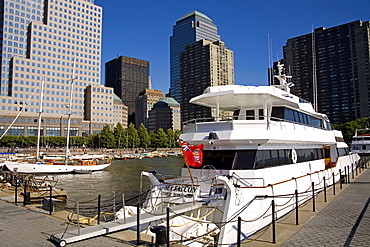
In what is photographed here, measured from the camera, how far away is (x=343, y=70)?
374ft

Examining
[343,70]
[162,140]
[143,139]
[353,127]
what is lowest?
[162,140]

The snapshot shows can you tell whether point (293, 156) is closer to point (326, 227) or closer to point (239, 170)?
point (239, 170)

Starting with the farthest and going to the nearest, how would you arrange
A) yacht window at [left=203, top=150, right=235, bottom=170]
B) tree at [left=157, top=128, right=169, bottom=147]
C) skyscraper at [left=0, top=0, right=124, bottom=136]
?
tree at [left=157, top=128, right=169, bottom=147]
skyscraper at [left=0, top=0, right=124, bottom=136]
yacht window at [left=203, top=150, right=235, bottom=170]

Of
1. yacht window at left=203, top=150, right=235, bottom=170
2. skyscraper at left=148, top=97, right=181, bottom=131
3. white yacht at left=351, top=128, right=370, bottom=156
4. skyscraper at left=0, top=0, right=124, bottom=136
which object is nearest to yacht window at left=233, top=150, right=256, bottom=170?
yacht window at left=203, top=150, right=235, bottom=170

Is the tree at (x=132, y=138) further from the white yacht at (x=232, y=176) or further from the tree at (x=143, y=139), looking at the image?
the white yacht at (x=232, y=176)

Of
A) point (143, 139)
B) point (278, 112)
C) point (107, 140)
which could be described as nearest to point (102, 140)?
point (107, 140)

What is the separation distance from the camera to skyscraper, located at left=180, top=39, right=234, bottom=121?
595ft

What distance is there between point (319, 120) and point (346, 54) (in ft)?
363

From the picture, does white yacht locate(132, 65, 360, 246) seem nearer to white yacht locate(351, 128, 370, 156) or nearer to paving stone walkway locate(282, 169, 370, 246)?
paving stone walkway locate(282, 169, 370, 246)

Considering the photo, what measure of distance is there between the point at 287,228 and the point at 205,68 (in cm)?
17832

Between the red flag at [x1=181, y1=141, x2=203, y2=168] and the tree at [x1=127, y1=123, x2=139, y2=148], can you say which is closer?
the red flag at [x1=181, y1=141, x2=203, y2=168]

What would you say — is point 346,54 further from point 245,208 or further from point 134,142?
point 245,208

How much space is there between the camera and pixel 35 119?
109 metres

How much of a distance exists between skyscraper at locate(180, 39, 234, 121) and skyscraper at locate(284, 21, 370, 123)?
239 feet
